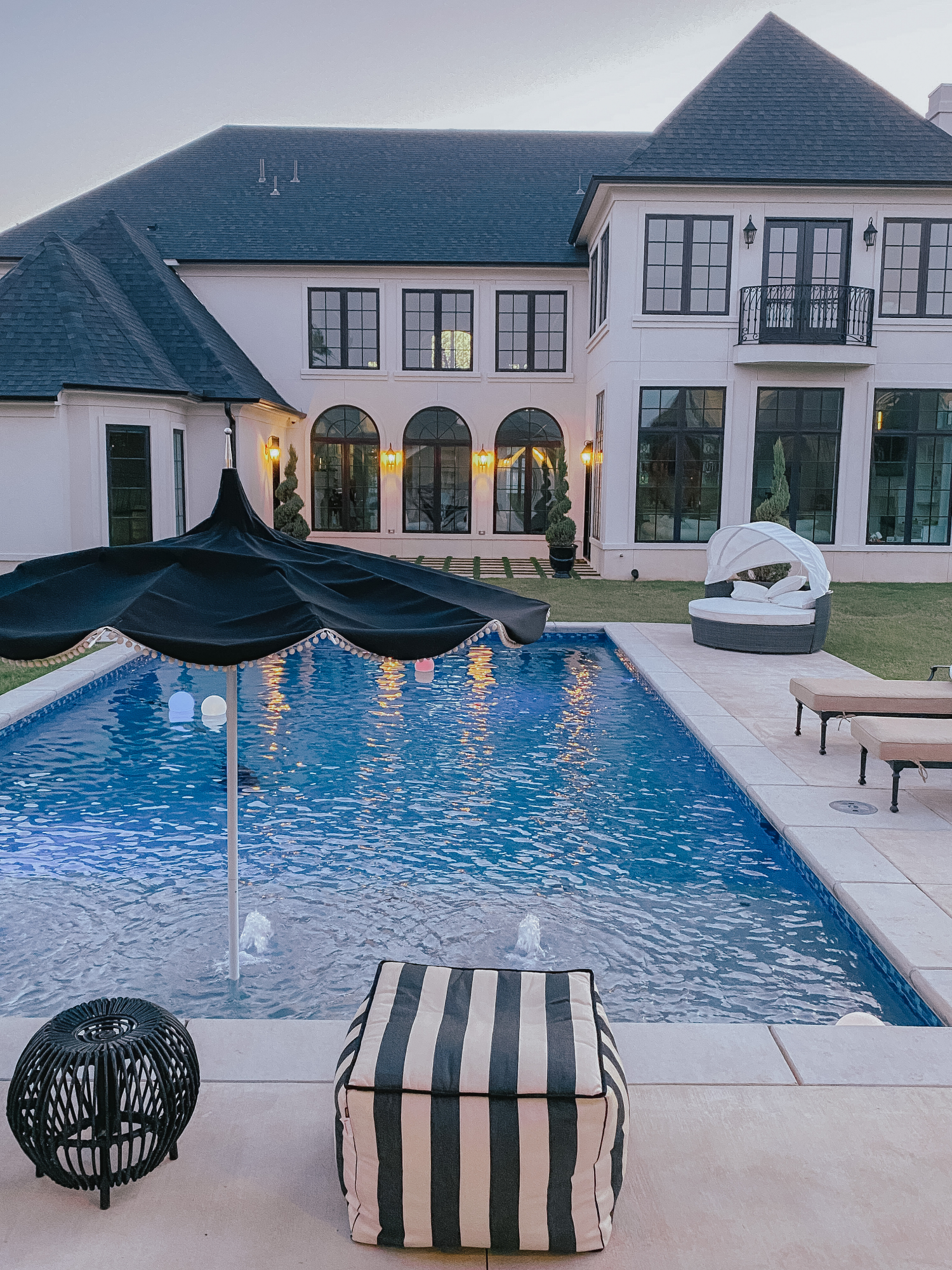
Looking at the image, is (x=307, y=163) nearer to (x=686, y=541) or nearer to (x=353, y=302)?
(x=353, y=302)

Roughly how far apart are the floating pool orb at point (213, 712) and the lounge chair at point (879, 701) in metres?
5.52

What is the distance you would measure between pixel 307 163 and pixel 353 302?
5155mm

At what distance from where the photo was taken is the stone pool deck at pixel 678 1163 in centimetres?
297

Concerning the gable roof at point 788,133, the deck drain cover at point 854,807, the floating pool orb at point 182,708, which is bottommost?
the floating pool orb at point 182,708

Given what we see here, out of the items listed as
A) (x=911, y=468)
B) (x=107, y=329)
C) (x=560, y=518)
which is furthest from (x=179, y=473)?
(x=911, y=468)

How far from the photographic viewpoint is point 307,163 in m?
26.7

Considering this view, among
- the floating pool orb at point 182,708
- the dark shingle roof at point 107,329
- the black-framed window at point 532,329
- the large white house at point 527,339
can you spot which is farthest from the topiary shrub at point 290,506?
the floating pool orb at point 182,708

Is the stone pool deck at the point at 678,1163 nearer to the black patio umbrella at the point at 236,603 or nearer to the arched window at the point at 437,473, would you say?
the black patio umbrella at the point at 236,603

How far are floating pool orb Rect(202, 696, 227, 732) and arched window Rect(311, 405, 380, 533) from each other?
47.8 feet

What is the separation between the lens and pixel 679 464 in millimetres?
20828

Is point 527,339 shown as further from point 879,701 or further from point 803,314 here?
point 879,701

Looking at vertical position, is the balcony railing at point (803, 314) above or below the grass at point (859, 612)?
above

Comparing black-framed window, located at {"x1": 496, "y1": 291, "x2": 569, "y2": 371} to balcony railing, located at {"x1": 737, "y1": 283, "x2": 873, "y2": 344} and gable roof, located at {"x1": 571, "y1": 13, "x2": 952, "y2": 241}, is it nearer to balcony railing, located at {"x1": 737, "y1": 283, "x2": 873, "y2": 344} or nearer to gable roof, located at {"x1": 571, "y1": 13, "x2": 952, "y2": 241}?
gable roof, located at {"x1": 571, "y1": 13, "x2": 952, "y2": 241}

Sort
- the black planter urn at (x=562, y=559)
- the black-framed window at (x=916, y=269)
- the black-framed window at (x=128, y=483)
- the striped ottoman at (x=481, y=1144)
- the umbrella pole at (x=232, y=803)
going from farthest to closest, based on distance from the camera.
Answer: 1. the black planter urn at (x=562, y=559)
2. the black-framed window at (x=916, y=269)
3. the black-framed window at (x=128, y=483)
4. the umbrella pole at (x=232, y=803)
5. the striped ottoman at (x=481, y=1144)
